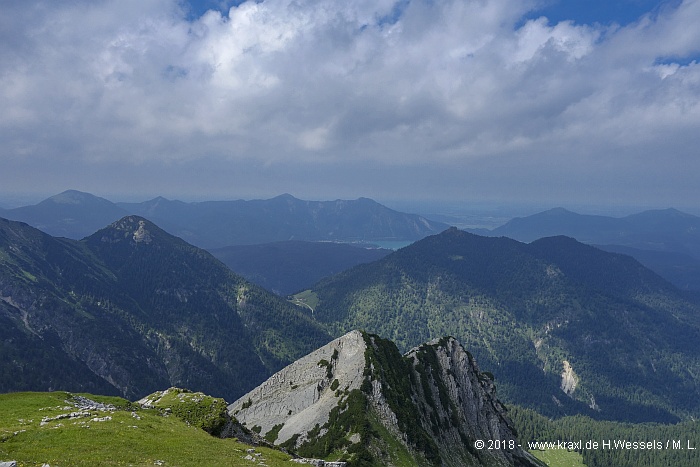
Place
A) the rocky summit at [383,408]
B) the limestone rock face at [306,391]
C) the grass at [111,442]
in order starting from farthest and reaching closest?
the limestone rock face at [306,391]
the rocky summit at [383,408]
the grass at [111,442]

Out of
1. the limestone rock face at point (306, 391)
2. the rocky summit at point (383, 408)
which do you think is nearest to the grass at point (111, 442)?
the rocky summit at point (383, 408)

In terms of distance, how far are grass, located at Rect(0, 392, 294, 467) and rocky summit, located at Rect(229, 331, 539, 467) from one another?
35294mm

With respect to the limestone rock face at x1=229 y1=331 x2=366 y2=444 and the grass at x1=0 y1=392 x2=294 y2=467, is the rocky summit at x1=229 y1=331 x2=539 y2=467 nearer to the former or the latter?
the limestone rock face at x1=229 y1=331 x2=366 y2=444

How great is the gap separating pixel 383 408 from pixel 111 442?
6067cm

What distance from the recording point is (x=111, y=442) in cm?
3759

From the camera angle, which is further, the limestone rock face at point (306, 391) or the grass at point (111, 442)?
the limestone rock face at point (306, 391)

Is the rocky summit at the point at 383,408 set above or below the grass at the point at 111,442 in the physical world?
below

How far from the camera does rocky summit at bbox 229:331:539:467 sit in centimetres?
7819

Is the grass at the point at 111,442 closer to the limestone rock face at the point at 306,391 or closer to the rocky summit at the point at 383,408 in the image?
the rocky summit at the point at 383,408

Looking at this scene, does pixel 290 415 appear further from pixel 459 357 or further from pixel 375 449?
pixel 459 357

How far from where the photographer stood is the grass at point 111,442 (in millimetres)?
32938

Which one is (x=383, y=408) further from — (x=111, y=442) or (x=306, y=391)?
(x=111, y=442)

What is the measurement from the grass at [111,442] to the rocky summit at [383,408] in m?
35.3

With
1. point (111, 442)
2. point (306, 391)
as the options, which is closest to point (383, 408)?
point (306, 391)
